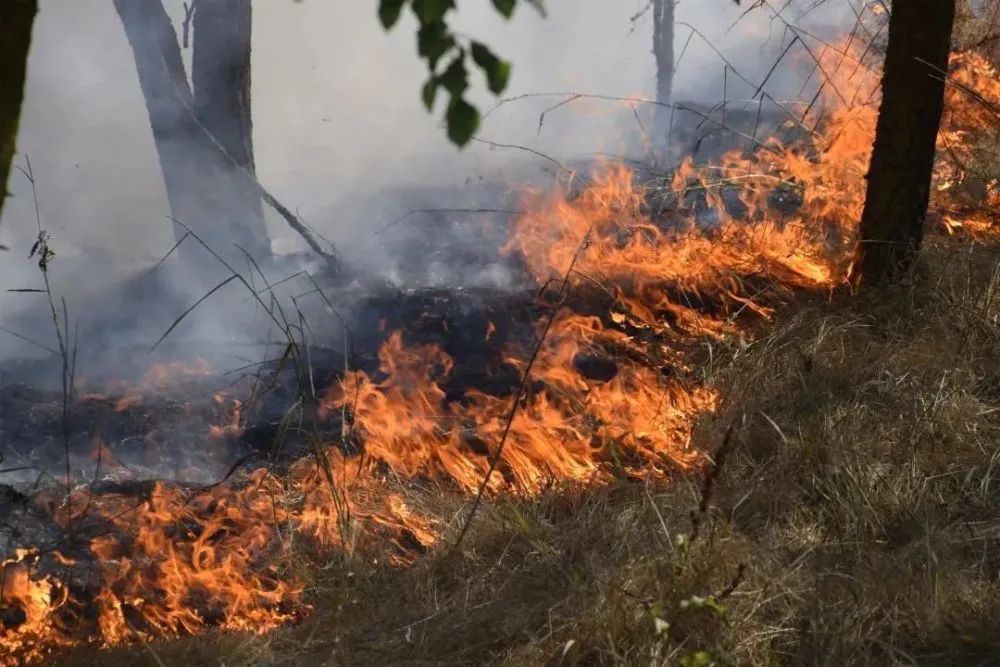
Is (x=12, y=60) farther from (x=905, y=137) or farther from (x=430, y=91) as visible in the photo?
(x=905, y=137)

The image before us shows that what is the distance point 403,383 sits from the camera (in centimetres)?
519

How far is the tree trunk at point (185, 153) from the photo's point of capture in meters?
6.45

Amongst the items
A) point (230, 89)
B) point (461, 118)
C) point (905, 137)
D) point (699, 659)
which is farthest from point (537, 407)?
point (230, 89)

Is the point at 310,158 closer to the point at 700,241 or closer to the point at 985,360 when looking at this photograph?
the point at 700,241

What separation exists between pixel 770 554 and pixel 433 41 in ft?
6.60

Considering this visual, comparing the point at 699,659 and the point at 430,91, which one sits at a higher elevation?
the point at 430,91

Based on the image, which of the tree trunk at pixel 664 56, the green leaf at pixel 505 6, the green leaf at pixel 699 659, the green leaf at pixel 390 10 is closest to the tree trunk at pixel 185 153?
the green leaf at pixel 699 659

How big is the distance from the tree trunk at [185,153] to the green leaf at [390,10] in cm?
518

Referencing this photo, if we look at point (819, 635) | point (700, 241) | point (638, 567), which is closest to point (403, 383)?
point (700, 241)

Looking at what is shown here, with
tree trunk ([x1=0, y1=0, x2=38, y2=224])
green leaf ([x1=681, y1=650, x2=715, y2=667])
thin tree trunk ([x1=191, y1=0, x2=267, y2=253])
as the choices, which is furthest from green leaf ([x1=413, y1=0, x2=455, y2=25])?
thin tree trunk ([x1=191, y1=0, x2=267, y2=253])

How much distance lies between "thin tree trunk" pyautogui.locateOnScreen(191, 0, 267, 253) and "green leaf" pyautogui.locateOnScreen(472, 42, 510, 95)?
553cm

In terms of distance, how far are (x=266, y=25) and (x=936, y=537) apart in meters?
13.6

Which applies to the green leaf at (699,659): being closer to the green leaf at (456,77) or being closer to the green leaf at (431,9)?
the green leaf at (456,77)

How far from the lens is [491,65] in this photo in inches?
60.2
